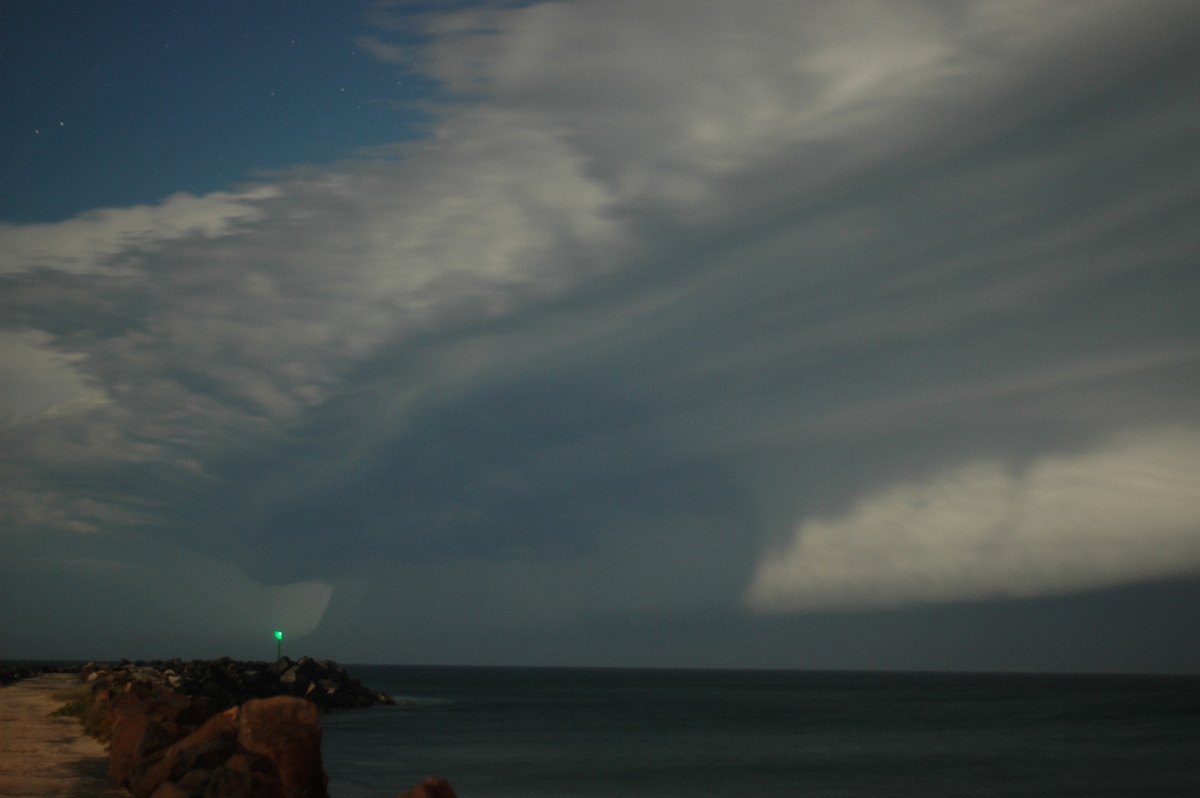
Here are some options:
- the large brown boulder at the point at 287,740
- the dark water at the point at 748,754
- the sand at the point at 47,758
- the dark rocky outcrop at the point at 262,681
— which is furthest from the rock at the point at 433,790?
the dark rocky outcrop at the point at 262,681

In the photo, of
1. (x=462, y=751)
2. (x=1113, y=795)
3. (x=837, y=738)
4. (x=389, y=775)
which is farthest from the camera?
(x=837, y=738)

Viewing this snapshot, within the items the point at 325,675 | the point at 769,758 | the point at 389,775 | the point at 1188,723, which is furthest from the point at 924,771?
the point at 1188,723

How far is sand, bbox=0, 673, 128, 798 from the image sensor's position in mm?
17922

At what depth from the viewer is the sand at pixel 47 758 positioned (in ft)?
58.8

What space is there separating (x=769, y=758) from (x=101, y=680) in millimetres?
30882

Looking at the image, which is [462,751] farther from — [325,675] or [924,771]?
[325,675]

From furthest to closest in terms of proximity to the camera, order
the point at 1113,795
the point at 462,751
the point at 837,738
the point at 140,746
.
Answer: the point at 837,738 < the point at 462,751 < the point at 1113,795 < the point at 140,746

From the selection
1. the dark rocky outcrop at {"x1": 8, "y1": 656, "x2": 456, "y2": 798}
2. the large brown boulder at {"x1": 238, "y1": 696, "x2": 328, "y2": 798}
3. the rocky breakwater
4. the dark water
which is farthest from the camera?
the dark water

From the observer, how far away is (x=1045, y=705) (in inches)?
4518

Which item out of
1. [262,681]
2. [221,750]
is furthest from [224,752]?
[262,681]

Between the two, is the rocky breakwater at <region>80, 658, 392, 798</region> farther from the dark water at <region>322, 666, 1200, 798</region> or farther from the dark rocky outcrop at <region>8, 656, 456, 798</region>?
the dark water at <region>322, 666, 1200, 798</region>

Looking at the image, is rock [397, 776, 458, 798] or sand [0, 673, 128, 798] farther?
sand [0, 673, 128, 798]

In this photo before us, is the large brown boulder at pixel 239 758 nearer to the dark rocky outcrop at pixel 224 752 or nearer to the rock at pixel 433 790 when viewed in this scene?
the dark rocky outcrop at pixel 224 752

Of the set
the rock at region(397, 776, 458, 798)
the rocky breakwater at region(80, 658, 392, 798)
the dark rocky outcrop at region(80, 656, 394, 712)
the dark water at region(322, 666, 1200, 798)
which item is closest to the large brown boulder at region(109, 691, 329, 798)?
the rocky breakwater at region(80, 658, 392, 798)
